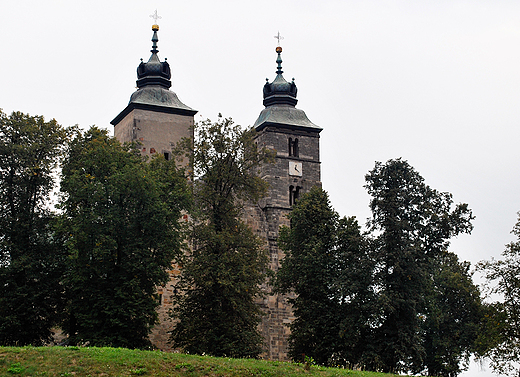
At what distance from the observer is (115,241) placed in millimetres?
31328

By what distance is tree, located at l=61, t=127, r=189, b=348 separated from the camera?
101ft

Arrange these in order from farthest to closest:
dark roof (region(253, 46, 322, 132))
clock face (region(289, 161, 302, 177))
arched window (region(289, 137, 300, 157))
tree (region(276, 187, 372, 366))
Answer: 1. dark roof (region(253, 46, 322, 132))
2. arched window (region(289, 137, 300, 157))
3. clock face (region(289, 161, 302, 177))
4. tree (region(276, 187, 372, 366))

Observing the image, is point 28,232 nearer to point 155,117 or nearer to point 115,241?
point 115,241

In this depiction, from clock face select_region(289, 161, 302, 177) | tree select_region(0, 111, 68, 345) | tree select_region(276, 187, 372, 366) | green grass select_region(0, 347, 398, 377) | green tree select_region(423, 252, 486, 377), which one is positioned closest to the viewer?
green grass select_region(0, 347, 398, 377)

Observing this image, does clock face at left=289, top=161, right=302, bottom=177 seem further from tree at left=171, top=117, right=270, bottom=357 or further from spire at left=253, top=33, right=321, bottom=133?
tree at left=171, top=117, right=270, bottom=357

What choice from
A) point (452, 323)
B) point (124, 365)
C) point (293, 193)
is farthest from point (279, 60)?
point (124, 365)

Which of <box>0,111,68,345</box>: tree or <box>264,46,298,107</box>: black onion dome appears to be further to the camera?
<box>264,46,298,107</box>: black onion dome

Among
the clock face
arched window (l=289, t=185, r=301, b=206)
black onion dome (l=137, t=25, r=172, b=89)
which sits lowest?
arched window (l=289, t=185, r=301, b=206)

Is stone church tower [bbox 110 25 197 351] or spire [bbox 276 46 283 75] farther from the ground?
spire [bbox 276 46 283 75]

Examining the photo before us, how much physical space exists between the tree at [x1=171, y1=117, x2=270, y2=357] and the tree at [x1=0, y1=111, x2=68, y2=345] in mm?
5817

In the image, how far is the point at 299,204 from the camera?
40500 millimetres

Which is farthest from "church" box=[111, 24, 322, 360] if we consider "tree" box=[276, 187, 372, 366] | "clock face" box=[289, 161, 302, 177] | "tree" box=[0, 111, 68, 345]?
"tree" box=[0, 111, 68, 345]

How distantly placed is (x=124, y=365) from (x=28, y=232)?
11939mm

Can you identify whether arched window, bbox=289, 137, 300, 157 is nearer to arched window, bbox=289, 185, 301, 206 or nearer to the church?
the church
